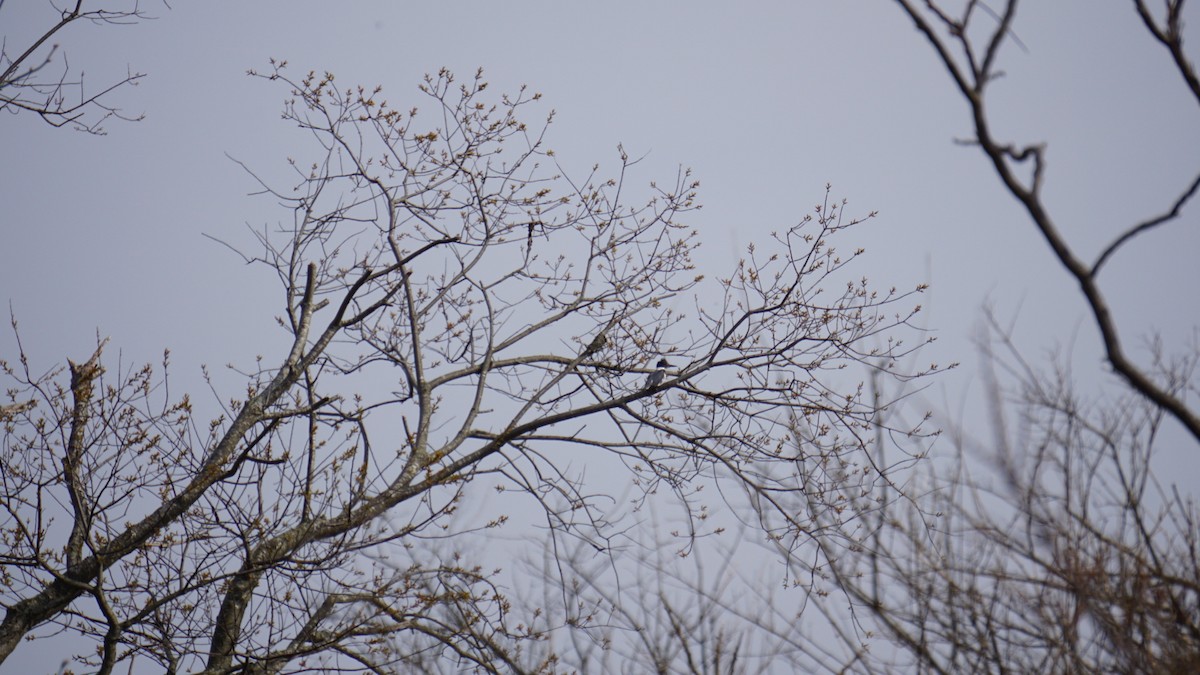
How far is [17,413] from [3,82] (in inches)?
73.0

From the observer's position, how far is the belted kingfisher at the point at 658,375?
6595 mm

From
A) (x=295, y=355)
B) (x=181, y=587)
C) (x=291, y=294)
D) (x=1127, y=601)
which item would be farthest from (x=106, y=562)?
(x=1127, y=601)

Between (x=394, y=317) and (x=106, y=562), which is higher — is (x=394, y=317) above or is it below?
above

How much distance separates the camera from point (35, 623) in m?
5.20

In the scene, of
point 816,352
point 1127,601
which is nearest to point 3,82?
point 816,352

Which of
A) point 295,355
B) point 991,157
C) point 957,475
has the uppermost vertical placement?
point 295,355

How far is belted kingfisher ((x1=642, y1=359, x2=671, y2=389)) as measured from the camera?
21.6ft

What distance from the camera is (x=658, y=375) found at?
21.9 feet

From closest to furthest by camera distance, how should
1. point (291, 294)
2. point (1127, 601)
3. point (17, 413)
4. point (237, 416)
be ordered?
point (1127, 601) < point (17, 413) < point (237, 416) < point (291, 294)

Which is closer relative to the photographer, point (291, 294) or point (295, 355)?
point (295, 355)

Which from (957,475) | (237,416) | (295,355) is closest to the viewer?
(957,475)

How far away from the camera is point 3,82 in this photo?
5.14 m

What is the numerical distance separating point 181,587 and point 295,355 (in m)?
2.00

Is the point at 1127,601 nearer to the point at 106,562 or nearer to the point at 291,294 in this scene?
the point at 106,562
